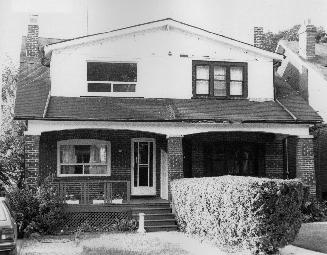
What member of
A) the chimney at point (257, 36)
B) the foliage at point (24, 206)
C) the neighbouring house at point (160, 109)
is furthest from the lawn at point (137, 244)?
the chimney at point (257, 36)

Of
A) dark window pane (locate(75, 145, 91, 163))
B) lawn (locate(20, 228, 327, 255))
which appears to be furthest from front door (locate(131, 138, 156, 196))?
lawn (locate(20, 228, 327, 255))

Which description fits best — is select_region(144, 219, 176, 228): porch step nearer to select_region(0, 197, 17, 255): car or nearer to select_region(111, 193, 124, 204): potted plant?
select_region(111, 193, 124, 204): potted plant

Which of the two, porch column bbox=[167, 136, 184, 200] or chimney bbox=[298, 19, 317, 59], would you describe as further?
chimney bbox=[298, 19, 317, 59]

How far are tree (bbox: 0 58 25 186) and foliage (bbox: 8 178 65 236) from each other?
3565mm

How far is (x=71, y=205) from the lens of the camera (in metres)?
17.1

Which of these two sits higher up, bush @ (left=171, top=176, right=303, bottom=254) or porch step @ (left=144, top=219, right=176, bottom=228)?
bush @ (left=171, top=176, right=303, bottom=254)

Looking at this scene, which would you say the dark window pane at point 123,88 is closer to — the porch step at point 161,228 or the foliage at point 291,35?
the porch step at point 161,228

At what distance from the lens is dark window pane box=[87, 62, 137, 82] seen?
20266 millimetres

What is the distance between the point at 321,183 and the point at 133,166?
896cm

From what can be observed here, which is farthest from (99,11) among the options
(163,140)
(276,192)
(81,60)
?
(163,140)

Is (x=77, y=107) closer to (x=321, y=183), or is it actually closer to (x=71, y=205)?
(x=71, y=205)

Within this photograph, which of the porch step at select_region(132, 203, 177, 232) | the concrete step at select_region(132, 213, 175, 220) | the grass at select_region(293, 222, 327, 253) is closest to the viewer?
the grass at select_region(293, 222, 327, 253)

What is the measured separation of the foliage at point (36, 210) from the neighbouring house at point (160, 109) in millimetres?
2010

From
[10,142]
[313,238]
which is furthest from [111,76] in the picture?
[313,238]
